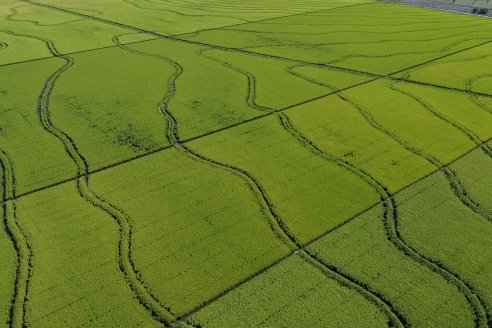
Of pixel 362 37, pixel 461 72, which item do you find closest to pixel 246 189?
pixel 461 72

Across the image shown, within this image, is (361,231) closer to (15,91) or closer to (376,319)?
(376,319)

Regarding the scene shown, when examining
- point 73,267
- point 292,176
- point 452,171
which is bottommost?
point 73,267

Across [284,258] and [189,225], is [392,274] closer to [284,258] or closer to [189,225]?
[284,258]

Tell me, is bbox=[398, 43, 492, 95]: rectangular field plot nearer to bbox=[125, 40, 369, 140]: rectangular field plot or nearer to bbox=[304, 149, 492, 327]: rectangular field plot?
bbox=[125, 40, 369, 140]: rectangular field plot

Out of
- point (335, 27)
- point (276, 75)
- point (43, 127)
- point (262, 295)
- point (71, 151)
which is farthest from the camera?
point (335, 27)

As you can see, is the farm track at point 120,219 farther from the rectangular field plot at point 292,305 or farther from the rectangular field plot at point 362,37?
the rectangular field plot at point 362,37

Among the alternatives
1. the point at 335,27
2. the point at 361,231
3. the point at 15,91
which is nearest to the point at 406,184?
the point at 361,231

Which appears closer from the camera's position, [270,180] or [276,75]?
[270,180]
